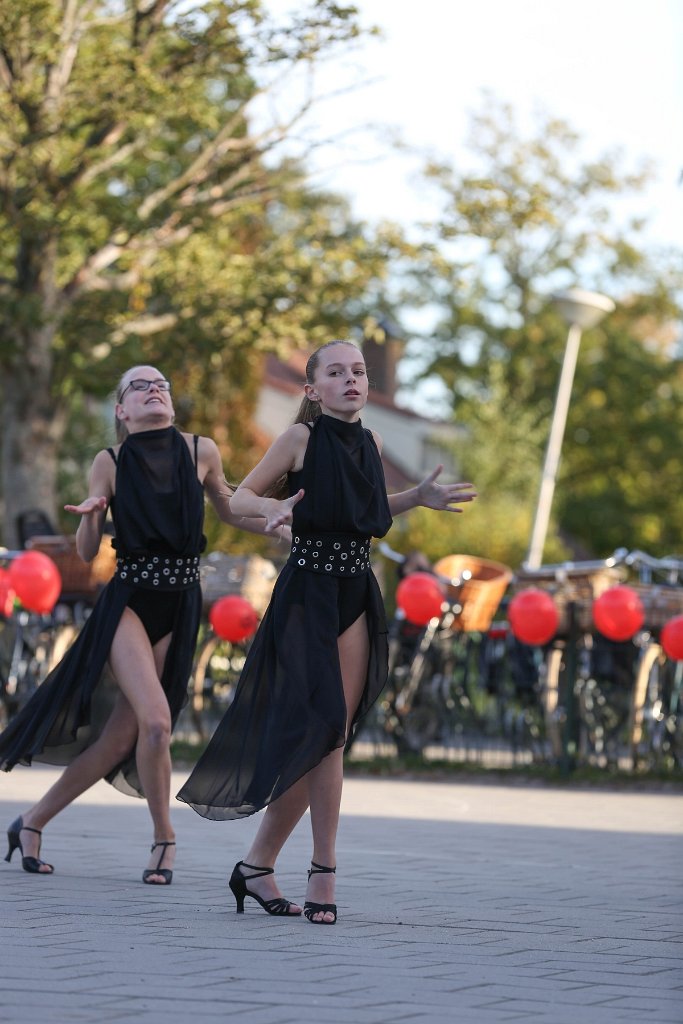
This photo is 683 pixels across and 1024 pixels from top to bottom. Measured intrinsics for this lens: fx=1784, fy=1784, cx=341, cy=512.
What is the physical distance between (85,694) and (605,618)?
5772 mm

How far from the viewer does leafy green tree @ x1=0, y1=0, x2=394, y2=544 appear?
1739cm

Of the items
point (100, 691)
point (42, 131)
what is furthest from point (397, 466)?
point (100, 691)

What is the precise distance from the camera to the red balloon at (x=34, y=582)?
12.4 m

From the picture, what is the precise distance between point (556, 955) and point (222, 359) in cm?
1570

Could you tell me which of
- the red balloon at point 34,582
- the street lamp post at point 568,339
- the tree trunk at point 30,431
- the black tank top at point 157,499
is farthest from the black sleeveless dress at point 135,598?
the street lamp post at point 568,339

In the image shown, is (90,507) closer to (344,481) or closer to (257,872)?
(344,481)

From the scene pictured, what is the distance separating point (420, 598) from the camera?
12.6 metres

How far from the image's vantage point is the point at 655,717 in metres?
12.7

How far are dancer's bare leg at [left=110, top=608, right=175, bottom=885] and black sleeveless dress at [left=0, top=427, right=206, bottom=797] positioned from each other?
0.25 ft

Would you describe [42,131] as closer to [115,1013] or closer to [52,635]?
[52,635]

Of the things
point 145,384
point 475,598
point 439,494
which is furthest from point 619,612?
point 439,494

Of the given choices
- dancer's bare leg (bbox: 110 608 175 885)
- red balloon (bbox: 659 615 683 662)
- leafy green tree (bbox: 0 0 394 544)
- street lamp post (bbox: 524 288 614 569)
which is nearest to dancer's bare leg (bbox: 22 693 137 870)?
dancer's bare leg (bbox: 110 608 175 885)

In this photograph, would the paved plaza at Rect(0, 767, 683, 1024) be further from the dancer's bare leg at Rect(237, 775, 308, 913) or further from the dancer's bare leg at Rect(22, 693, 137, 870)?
the dancer's bare leg at Rect(22, 693, 137, 870)

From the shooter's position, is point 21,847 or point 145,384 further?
point 145,384
